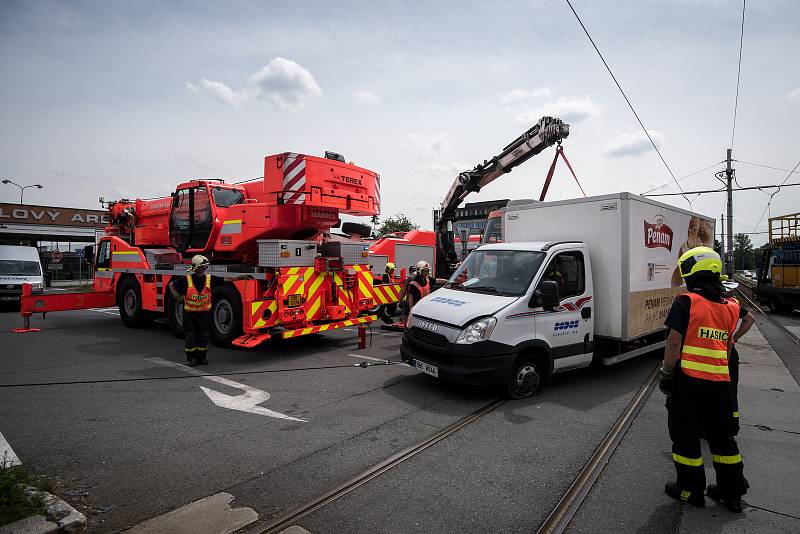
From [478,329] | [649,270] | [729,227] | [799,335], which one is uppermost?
[729,227]

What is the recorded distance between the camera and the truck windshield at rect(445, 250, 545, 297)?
20.1ft

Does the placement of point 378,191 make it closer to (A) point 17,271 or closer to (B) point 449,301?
(B) point 449,301

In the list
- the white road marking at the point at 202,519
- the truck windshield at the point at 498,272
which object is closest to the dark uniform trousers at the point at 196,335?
the truck windshield at the point at 498,272

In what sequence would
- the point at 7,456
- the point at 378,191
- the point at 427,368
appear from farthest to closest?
the point at 378,191
the point at 427,368
the point at 7,456

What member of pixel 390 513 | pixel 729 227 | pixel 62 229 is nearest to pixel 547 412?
pixel 390 513

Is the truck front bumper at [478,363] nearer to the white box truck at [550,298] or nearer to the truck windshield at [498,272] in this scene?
the white box truck at [550,298]

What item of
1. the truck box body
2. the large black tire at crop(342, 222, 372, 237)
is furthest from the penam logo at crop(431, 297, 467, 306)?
the large black tire at crop(342, 222, 372, 237)

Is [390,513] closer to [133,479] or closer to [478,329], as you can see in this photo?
[133,479]

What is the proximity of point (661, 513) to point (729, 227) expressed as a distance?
28.1 m

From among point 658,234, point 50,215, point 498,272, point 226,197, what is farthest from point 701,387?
point 50,215

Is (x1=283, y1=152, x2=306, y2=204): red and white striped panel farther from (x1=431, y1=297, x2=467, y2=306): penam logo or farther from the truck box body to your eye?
the truck box body

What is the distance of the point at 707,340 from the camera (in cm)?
347

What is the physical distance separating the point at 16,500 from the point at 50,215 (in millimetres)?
42043

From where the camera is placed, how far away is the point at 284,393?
20.2ft
